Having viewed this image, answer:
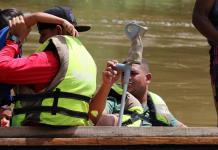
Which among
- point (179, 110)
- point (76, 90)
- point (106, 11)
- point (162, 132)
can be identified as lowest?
point (106, 11)

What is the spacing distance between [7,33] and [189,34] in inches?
525

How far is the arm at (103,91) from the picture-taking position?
4.23 meters

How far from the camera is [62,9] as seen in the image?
436 centimetres

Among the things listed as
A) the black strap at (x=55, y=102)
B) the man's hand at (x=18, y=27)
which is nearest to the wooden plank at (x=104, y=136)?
the black strap at (x=55, y=102)

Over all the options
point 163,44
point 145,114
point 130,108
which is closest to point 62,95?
point 130,108

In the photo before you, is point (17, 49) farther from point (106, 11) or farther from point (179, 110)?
→ point (106, 11)

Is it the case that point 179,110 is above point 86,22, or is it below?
above

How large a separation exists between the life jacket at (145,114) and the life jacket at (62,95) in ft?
2.44

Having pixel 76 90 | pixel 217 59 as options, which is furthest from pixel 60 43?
pixel 217 59

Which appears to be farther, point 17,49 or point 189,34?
point 189,34

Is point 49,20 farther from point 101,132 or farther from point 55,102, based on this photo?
point 101,132

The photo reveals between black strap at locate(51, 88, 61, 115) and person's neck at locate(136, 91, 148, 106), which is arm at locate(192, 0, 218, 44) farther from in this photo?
black strap at locate(51, 88, 61, 115)

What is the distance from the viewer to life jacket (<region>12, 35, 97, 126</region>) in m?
3.96

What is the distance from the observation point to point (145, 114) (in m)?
5.07
